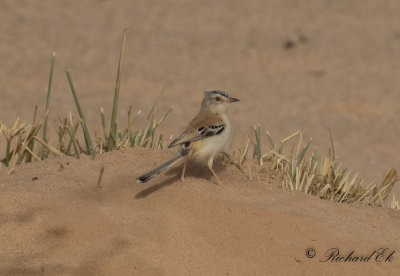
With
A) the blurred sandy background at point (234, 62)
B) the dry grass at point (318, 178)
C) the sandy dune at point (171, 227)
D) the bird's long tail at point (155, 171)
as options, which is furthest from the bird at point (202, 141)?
the blurred sandy background at point (234, 62)

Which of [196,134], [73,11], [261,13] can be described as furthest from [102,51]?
[196,134]

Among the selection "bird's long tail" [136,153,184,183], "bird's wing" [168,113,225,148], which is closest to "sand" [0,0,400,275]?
"bird's long tail" [136,153,184,183]

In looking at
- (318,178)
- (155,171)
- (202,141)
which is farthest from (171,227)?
(318,178)

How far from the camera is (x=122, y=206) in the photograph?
4.67m

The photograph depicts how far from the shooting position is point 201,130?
5246 millimetres

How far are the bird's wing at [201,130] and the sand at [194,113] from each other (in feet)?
0.97

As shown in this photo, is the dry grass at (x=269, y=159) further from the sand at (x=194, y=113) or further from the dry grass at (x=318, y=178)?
the sand at (x=194, y=113)

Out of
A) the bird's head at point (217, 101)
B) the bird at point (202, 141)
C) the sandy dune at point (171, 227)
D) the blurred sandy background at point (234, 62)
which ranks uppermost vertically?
the bird's head at point (217, 101)

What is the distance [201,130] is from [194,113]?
6.75 m

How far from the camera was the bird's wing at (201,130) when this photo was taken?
16.9ft

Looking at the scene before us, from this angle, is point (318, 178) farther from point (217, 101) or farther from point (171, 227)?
point (171, 227)

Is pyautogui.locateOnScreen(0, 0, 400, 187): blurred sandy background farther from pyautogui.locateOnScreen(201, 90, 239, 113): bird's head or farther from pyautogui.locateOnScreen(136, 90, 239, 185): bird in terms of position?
pyautogui.locateOnScreen(136, 90, 239, 185): bird

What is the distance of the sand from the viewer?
4.38 m

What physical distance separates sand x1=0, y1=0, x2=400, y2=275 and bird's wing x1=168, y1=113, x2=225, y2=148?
30 cm
